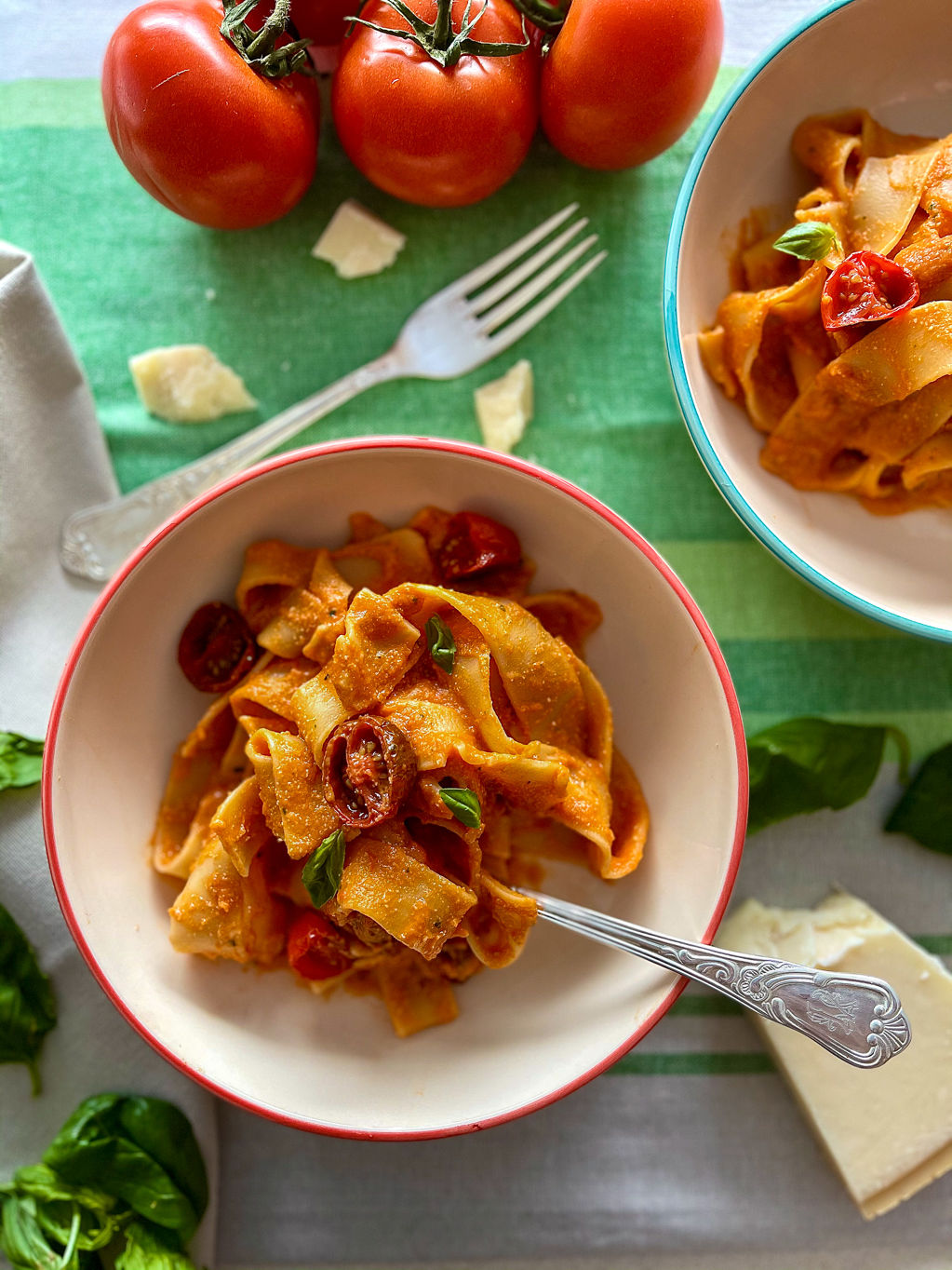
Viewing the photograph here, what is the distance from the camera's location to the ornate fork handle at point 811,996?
247cm

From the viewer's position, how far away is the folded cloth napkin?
113 inches

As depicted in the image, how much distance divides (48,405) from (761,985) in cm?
259

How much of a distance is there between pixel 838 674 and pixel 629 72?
1.85 m

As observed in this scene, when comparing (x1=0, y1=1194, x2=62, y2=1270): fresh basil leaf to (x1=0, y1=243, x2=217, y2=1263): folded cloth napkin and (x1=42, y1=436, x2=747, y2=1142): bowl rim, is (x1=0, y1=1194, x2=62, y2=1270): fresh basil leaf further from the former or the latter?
(x1=42, y1=436, x2=747, y2=1142): bowl rim

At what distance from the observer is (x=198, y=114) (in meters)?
2.55

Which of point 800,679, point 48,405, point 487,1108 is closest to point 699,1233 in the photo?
point 487,1108

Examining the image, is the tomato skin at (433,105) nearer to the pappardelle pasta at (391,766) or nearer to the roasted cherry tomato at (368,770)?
the pappardelle pasta at (391,766)

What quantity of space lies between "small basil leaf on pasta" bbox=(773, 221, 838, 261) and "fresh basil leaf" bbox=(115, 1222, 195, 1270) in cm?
322

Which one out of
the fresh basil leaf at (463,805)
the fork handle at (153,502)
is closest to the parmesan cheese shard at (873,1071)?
the fresh basil leaf at (463,805)

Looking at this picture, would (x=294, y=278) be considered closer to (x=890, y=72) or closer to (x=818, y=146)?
(x=818, y=146)

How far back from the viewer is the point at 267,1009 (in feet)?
9.04

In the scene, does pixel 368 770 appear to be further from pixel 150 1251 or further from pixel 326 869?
pixel 150 1251

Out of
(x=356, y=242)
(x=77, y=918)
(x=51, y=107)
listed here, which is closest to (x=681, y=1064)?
(x=77, y=918)

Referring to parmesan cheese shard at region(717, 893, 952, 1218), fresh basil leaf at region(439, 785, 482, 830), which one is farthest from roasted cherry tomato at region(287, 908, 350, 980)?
parmesan cheese shard at region(717, 893, 952, 1218)
